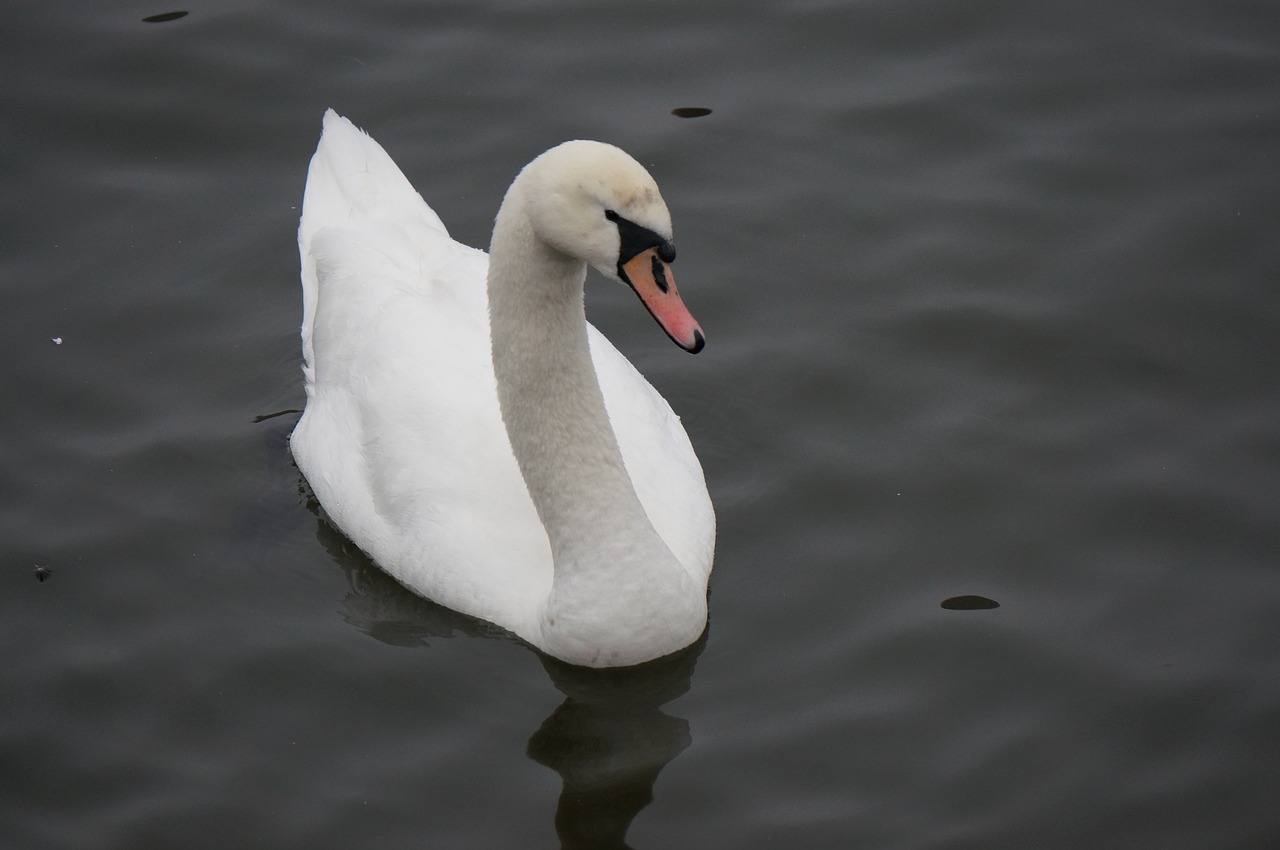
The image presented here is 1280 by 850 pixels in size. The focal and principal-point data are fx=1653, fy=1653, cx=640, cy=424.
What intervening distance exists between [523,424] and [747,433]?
6.06 ft

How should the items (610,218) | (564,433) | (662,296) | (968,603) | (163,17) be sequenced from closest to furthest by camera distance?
(610,218)
(662,296)
(564,433)
(968,603)
(163,17)

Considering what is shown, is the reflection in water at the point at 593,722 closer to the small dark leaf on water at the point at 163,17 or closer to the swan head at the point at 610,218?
the swan head at the point at 610,218

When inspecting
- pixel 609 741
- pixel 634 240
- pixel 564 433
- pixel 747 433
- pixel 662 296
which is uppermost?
pixel 634 240

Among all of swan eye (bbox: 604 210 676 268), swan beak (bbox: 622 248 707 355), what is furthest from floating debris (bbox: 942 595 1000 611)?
swan eye (bbox: 604 210 676 268)

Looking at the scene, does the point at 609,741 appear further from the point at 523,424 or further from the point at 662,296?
the point at 662,296

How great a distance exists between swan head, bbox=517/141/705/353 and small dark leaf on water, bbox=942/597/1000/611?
2.02 m

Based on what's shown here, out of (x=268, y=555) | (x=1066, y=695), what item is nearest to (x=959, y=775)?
(x=1066, y=695)

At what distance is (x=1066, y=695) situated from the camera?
278 inches

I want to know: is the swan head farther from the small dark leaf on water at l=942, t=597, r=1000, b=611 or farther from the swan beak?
the small dark leaf on water at l=942, t=597, r=1000, b=611

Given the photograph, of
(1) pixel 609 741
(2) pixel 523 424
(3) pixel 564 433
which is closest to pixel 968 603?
(1) pixel 609 741

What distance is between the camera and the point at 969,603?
7.54m

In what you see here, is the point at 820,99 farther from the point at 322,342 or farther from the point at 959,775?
the point at 959,775

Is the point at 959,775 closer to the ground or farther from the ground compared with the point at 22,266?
closer to the ground

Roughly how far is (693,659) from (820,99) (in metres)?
4.70
